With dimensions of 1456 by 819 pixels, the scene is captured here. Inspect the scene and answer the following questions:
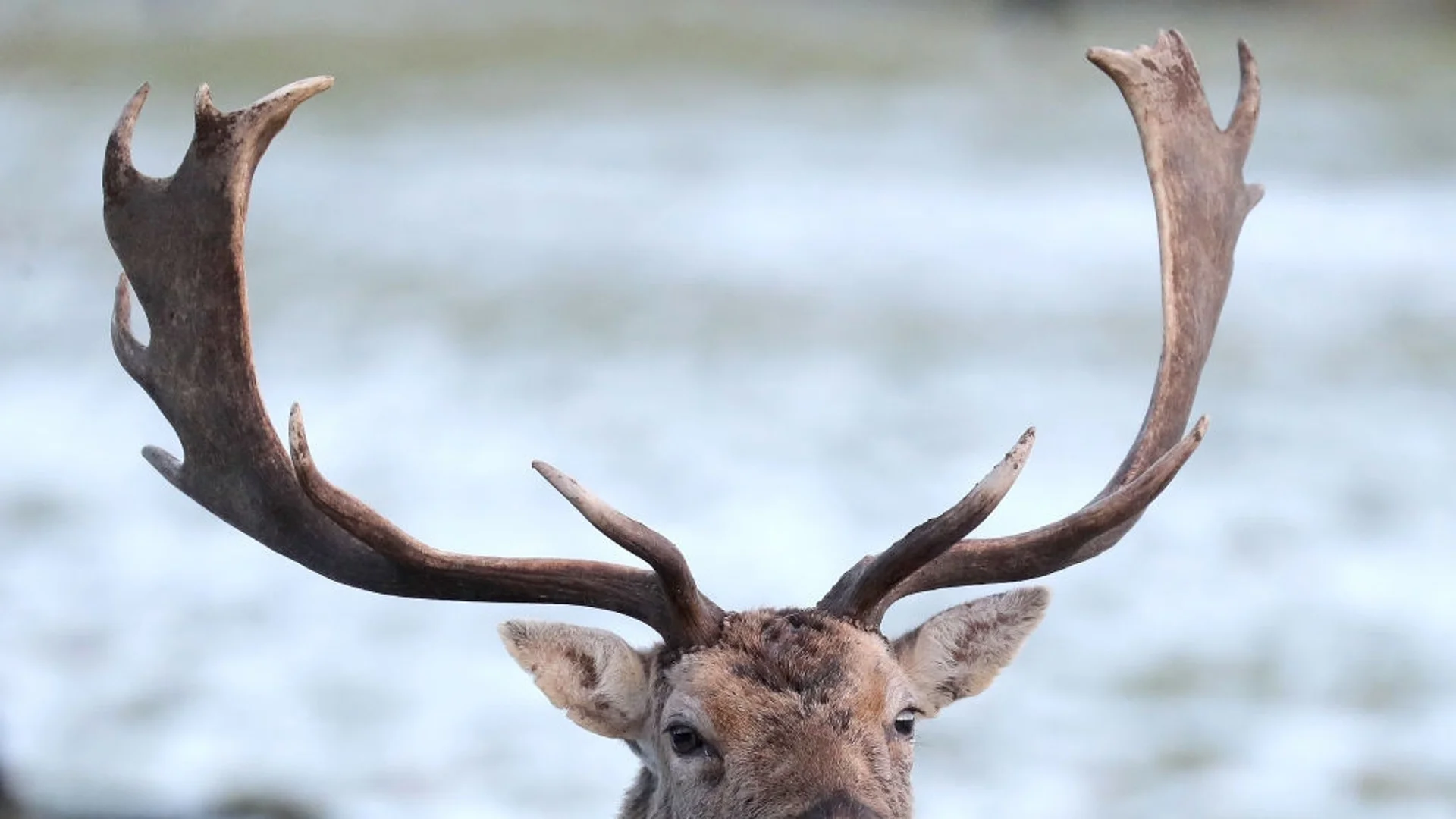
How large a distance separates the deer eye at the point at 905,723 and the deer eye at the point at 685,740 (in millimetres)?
456

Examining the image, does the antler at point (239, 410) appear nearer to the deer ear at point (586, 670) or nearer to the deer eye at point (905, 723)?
the deer ear at point (586, 670)

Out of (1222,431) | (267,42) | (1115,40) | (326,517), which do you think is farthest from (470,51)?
(326,517)

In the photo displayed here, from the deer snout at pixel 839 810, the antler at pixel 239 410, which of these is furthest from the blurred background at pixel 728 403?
the deer snout at pixel 839 810

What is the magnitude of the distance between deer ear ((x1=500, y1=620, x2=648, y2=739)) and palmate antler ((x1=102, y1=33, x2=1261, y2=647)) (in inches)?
3.3

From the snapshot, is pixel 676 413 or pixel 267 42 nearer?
pixel 676 413

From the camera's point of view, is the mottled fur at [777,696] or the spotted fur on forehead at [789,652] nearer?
the mottled fur at [777,696]

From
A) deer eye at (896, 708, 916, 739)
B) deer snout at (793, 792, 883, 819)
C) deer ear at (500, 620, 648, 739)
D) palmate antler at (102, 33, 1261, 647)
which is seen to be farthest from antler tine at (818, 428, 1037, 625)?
deer snout at (793, 792, 883, 819)

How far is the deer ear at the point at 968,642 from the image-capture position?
4926mm

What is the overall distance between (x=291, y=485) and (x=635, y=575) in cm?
83

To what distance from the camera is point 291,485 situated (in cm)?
474

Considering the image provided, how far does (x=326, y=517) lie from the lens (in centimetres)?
476

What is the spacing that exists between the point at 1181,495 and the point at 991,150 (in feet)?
34.8

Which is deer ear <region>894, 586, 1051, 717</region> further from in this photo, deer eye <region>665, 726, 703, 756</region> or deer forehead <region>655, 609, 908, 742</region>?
deer eye <region>665, 726, 703, 756</region>

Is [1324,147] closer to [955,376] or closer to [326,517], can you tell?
[955,376]
